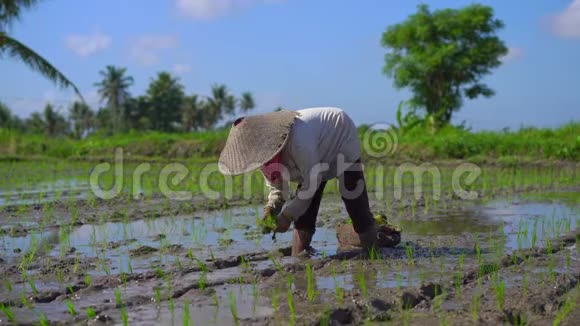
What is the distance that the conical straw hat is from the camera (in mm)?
3611

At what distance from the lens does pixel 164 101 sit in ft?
144

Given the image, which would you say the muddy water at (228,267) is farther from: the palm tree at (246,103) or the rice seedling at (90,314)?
the palm tree at (246,103)

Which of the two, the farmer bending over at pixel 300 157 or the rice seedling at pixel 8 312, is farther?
the farmer bending over at pixel 300 157

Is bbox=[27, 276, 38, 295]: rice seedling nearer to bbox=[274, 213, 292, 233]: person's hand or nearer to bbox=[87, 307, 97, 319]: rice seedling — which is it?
bbox=[87, 307, 97, 319]: rice seedling

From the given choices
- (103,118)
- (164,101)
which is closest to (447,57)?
(164,101)

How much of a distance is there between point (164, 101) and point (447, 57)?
22.6m

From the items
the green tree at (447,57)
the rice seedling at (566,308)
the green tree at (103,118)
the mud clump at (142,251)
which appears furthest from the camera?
the green tree at (103,118)

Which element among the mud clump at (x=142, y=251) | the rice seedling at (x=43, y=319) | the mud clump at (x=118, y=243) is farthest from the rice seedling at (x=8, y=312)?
the mud clump at (x=118, y=243)

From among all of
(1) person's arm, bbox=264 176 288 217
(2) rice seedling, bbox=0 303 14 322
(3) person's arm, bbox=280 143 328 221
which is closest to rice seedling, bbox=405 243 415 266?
(3) person's arm, bbox=280 143 328 221

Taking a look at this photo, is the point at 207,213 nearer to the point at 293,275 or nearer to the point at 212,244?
the point at 212,244

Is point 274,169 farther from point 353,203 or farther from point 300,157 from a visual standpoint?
point 353,203

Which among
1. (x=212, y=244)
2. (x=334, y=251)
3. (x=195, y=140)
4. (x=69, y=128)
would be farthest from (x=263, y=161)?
(x=69, y=128)

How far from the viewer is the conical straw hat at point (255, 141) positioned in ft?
11.8

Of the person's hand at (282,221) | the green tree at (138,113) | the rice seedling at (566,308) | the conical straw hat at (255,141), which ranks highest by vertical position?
the green tree at (138,113)
